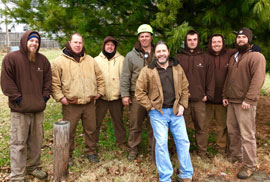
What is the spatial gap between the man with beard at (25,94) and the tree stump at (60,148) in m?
0.48

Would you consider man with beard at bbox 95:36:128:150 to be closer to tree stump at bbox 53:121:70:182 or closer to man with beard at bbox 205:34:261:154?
tree stump at bbox 53:121:70:182

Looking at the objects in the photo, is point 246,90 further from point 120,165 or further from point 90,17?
point 90,17

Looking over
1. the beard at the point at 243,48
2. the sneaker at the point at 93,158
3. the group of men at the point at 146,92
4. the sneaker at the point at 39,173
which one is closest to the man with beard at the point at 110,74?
the group of men at the point at 146,92

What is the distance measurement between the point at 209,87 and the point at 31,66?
113 inches

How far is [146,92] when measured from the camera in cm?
378

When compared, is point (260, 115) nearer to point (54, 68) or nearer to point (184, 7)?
point (184, 7)

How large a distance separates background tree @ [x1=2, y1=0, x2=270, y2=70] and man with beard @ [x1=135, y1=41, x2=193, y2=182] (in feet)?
1.98

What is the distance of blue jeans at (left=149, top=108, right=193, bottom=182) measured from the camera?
3.57 m

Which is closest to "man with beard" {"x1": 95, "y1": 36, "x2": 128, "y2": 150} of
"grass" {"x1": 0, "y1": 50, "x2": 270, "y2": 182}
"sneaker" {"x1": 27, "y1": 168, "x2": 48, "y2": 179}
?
"grass" {"x1": 0, "y1": 50, "x2": 270, "y2": 182}

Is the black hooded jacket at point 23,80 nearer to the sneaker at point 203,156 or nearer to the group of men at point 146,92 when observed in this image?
the group of men at point 146,92

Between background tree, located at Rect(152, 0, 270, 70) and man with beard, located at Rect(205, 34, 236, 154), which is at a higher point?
background tree, located at Rect(152, 0, 270, 70)

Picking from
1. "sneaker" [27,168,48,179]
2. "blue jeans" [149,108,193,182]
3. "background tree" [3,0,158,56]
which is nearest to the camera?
"blue jeans" [149,108,193,182]

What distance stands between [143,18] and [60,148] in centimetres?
282

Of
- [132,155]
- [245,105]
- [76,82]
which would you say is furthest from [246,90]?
[76,82]
